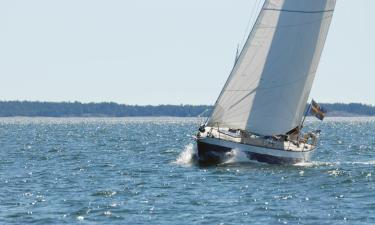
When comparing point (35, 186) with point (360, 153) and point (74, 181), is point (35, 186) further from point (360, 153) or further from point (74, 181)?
point (360, 153)

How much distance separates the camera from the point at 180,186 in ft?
125

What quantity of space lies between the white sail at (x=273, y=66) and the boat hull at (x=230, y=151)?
1.60 m

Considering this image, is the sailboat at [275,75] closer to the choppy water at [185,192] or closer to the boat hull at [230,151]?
the boat hull at [230,151]

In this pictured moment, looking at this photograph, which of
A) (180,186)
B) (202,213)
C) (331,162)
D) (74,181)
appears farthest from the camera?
(331,162)

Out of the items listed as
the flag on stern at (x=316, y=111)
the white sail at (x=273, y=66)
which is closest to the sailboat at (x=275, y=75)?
the white sail at (x=273, y=66)

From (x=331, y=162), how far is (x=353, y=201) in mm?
19398

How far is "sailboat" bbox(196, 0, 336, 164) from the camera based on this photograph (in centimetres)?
4697

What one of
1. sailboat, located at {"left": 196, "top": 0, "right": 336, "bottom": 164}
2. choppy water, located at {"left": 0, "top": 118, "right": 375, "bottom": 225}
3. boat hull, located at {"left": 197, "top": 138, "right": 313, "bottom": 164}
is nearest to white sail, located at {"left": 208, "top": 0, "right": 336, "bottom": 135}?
sailboat, located at {"left": 196, "top": 0, "right": 336, "bottom": 164}

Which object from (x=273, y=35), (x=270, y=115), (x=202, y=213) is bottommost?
(x=202, y=213)

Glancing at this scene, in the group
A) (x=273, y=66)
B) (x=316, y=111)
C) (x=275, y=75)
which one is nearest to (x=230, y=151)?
(x=275, y=75)

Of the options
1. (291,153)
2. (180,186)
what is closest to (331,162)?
(291,153)

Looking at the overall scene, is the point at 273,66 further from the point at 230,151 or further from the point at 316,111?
the point at 230,151

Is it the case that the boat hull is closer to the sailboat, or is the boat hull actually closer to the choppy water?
the sailboat

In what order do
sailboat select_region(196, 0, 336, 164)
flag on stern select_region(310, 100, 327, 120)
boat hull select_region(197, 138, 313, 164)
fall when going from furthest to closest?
flag on stern select_region(310, 100, 327, 120) < sailboat select_region(196, 0, 336, 164) < boat hull select_region(197, 138, 313, 164)
